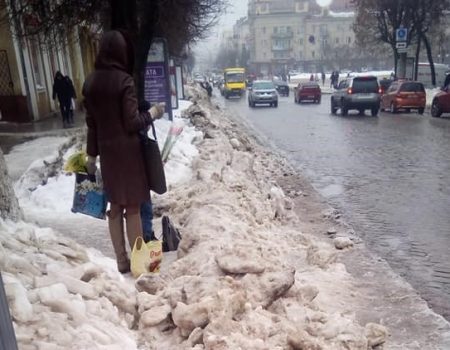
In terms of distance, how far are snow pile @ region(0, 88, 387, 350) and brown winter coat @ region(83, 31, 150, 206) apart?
2.11 ft

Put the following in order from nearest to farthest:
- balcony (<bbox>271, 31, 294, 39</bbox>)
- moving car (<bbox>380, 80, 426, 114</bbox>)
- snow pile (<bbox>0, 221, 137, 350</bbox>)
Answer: snow pile (<bbox>0, 221, 137, 350</bbox>) < moving car (<bbox>380, 80, 426, 114</bbox>) < balcony (<bbox>271, 31, 294, 39</bbox>)

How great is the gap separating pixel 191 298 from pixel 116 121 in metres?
1.37

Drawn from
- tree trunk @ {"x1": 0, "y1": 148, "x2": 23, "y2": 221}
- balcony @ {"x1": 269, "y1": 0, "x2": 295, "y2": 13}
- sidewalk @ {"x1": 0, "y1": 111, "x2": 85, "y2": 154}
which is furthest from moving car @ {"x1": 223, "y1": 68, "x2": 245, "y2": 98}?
balcony @ {"x1": 269, "y1": 0, "x2": 295, "y2": 13}

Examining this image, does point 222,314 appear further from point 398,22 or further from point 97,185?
point 398,22

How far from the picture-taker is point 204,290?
317cm

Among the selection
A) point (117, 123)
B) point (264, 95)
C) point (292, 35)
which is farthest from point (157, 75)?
point (292, 35)

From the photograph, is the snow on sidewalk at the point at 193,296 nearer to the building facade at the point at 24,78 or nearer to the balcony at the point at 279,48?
the building facade at the point at 24,78

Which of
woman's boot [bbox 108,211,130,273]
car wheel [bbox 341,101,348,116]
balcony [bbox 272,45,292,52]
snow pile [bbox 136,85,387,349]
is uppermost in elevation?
balcony [bbox 272,45,292,52]

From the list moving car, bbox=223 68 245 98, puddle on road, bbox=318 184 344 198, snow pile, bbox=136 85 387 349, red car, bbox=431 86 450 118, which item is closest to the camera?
snow pile, bbox=136 85 387 349

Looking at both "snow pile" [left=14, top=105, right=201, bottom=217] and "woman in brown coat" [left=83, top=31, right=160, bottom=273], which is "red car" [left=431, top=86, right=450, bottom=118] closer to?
"snow pile" [left=14, top=105, right=201, bottom=217]

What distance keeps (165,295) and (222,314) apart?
0.50m

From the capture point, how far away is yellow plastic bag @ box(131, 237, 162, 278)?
3732mm

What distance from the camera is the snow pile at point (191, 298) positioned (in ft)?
8.78

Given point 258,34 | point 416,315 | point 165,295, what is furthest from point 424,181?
point 258,34
